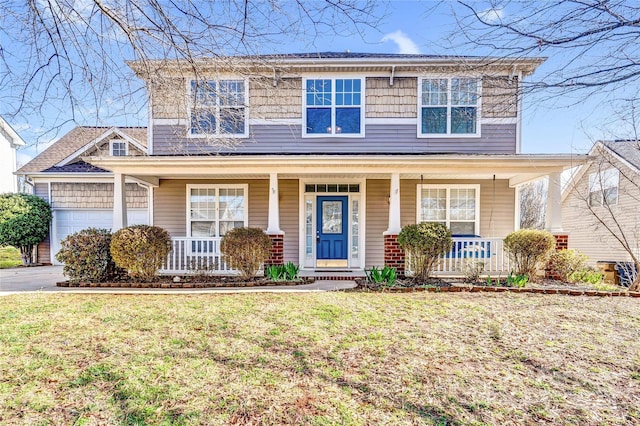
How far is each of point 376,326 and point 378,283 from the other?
2.61 metres

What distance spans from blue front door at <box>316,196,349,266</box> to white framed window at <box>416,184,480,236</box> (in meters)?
2.29

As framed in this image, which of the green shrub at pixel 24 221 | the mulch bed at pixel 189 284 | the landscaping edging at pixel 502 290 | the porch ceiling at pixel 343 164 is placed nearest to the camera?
the landscaping edging at pixel 502 290

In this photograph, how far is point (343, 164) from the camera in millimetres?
7781

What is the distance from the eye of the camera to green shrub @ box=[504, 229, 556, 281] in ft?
24.1

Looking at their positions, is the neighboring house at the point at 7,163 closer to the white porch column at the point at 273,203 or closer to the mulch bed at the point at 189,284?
the mulch bed at the point at 189,284

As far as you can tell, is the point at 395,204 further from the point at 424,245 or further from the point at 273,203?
the point at 273,203

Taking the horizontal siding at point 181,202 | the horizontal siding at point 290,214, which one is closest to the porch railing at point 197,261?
the horizontal siding at point 181,202

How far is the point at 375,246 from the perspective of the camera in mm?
9711

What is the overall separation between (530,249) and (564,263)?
0.96 metres

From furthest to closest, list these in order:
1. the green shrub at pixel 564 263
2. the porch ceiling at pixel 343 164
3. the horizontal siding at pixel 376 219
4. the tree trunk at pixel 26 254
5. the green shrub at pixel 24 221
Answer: the tree trunk at pixel 26 254 → the green shrub at pixel 24 221 → the horizontal siding at pixel 376 219 → the porch ceiling at pixel 343 164 → the green shrub at pixel 564 263

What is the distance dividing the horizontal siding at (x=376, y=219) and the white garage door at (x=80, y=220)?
7.98 m

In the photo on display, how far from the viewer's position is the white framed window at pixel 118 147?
12.2m

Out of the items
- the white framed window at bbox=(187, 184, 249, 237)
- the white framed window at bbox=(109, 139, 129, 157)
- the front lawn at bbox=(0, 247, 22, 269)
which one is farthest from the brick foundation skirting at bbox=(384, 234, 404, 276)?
the front lawn at bbox=(0, 247, 22, 269)

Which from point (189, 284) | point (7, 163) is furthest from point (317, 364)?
point (7, 163)
